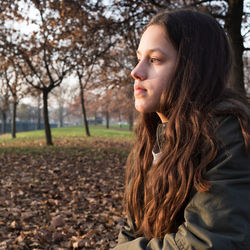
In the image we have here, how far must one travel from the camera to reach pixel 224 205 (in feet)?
3.54

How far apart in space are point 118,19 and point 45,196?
265 inches

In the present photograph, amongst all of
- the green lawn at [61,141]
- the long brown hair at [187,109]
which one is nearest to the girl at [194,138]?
the long brown hair at [187,109]

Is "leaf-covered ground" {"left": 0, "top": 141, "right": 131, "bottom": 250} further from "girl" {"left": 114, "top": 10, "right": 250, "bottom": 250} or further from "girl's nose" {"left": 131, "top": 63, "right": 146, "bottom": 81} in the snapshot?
"girl's nose" {"left": 131, "top": 63, "right": 146, "bottom": 81}

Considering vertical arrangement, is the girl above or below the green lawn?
above

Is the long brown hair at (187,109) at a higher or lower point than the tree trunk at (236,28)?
lower

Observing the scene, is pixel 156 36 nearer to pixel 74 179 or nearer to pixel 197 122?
pixel 197 122

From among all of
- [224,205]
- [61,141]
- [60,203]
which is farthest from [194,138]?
[61,141]

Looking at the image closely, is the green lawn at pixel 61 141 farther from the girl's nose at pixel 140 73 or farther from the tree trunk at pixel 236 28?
the girl's nose at pixel 140 73

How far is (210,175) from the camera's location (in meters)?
1.15

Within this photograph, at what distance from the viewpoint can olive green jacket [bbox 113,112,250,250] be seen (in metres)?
1.06

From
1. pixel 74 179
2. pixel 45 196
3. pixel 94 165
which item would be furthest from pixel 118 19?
pixel 45 196

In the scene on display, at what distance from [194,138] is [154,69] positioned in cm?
44

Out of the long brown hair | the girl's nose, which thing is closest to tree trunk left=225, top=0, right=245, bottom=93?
the long brown hair

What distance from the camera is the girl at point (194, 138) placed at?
1.08 m
